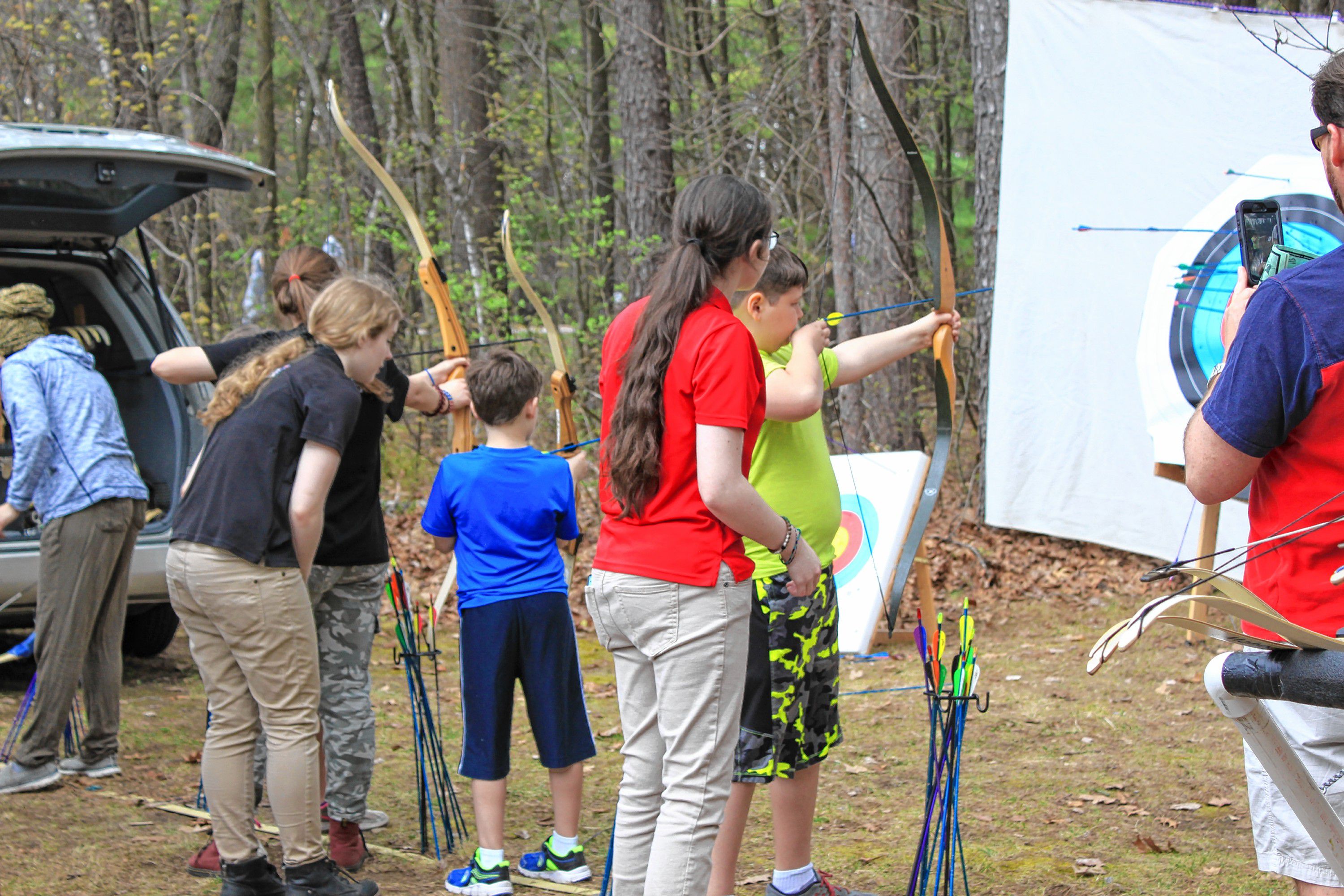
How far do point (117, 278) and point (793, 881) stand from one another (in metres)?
3.61

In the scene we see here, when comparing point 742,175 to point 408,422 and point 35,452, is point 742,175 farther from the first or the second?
point 35,452

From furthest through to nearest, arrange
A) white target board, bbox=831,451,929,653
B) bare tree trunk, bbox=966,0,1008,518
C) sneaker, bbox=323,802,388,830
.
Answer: bare tree trunk, bbox=966,0,1008,518 → white target board, bbox=831,451,929,653 → sneaker, bbox=323,802,388,830

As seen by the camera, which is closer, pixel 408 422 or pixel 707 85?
pixel 408 422

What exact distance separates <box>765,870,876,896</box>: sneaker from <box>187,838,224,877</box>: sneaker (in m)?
1.39

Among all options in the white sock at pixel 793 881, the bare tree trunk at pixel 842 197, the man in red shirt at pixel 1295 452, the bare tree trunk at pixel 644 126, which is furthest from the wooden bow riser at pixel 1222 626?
the bare tree trunk at pixel 644 126

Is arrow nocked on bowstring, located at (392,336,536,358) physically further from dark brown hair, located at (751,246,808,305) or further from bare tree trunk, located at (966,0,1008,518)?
bare tree trunk, located at (966,0,1008,518)

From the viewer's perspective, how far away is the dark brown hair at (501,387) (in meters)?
3.00

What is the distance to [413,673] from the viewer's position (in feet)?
10.7

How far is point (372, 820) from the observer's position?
342cm

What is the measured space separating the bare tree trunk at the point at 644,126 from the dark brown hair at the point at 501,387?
4.86 meters

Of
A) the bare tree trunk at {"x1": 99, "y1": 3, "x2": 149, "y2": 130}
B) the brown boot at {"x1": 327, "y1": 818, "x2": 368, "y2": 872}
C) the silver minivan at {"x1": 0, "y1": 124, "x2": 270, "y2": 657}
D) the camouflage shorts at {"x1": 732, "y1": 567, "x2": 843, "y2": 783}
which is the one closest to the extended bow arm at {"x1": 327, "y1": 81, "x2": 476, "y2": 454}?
the silver minivan at {"x1": 0, "y1": 124, "x2": 270, "y2": 657}

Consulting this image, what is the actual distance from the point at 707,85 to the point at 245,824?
9700 millimetres

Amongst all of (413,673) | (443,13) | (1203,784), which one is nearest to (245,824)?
(413,673)

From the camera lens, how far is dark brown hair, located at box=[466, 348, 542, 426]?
9.85 feet
